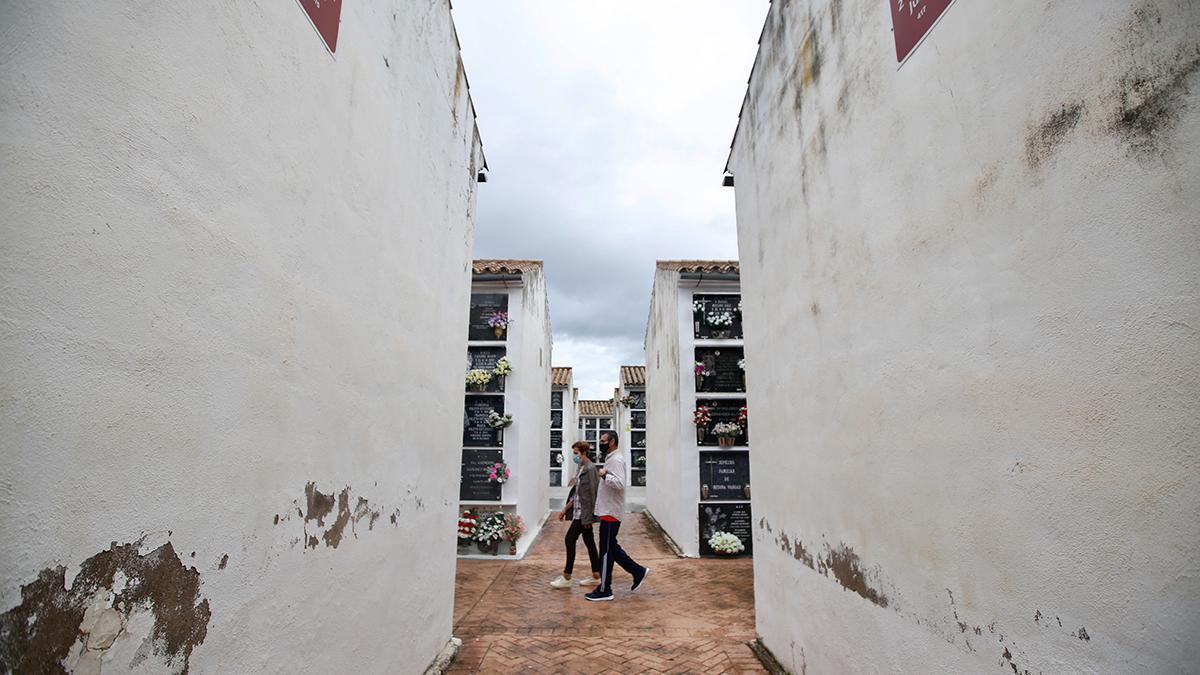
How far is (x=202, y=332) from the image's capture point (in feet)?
5.49

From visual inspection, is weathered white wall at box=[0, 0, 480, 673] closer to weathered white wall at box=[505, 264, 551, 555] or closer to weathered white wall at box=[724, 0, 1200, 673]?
weathered white wall at box=[724, 0, 1200, 673]

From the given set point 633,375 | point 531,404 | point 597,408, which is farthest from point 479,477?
point 597,408

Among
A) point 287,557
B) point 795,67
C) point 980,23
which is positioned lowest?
point 287,557

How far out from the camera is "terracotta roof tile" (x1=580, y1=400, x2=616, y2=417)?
1309 inches

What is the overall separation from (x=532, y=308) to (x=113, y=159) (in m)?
9.07

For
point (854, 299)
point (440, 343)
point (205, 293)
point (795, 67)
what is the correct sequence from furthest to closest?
point (440, 343)
point (795, 67)
point (854, 299)
point (205, 293)

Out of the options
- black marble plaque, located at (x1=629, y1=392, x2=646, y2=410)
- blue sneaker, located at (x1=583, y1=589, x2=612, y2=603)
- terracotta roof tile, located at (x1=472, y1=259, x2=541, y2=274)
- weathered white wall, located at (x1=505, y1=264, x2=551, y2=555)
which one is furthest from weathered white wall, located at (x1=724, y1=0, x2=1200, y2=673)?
black marble plaque, located at (x1=629, y1=392, x2=646, y2=410)

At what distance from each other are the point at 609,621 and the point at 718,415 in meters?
4.40

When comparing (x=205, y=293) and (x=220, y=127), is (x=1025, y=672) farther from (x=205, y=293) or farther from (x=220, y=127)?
(x=220, y=127)

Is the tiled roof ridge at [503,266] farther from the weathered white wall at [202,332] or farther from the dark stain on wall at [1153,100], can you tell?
the dark stain on wall at [1153,100]

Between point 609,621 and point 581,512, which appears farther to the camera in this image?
point 581,512

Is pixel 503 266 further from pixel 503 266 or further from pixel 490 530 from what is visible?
pixel 490 530

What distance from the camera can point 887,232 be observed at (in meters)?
2.65

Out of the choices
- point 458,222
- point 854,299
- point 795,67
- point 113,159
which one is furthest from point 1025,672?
point 458,222
